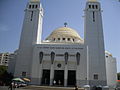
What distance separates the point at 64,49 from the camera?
30.5 meters

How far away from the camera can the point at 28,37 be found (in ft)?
109

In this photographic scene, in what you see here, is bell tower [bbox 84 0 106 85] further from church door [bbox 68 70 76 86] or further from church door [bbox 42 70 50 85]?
church door [bbox 42 70 50 85]

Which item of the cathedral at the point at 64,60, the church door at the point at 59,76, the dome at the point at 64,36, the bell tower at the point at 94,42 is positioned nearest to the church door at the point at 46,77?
the cathedral at the point at 64,60

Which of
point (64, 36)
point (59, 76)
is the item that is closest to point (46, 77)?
point (59, 76)

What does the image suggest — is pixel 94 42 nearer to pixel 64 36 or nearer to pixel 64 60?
pixel 64 60

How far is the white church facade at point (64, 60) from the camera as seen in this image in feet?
96.0

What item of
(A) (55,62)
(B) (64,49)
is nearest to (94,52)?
(B) (64,49)

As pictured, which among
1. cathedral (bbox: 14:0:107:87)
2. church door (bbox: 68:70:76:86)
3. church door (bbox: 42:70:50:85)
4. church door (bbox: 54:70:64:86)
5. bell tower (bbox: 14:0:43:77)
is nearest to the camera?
cathedral (bbox: 14:0:107:87)

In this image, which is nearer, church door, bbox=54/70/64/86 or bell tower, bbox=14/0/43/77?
church door, bbox=54/70/64/86

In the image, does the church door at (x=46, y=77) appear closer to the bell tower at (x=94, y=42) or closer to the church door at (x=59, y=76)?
the church door at (x=59, y=76)

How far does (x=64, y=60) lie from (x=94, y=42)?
7.62 metres

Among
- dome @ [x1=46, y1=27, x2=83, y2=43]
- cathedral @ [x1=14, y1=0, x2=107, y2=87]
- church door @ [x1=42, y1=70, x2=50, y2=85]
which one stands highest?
dome @ [x1=46, y1=27, x2=83, y2=43]

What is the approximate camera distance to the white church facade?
1152 inches

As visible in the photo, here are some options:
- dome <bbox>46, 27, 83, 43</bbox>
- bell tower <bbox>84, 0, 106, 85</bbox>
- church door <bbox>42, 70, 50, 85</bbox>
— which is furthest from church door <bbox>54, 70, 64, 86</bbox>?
dome <bbox>46, 27, 83, 43</bbox>
